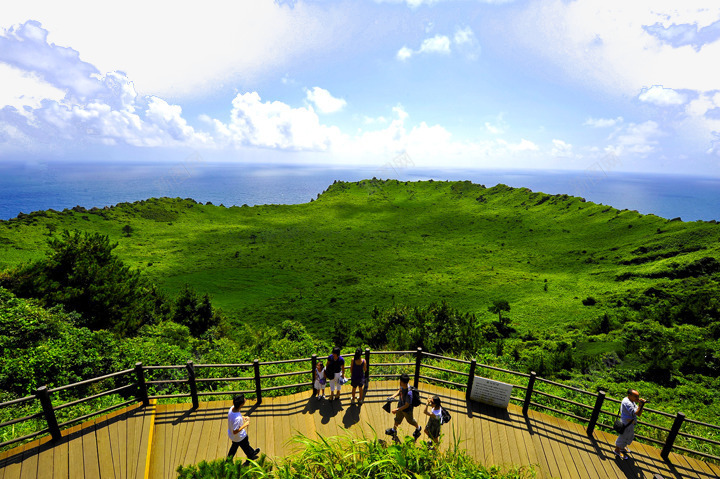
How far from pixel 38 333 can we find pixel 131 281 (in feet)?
34.5

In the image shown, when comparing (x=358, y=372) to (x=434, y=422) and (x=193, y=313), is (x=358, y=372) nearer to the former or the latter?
(x=434, y=422)

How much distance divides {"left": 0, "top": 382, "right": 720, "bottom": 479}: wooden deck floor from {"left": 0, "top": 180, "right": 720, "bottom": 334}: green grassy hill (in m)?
34.0

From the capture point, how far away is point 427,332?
24250 millimetres

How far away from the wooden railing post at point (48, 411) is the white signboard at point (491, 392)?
10.0m

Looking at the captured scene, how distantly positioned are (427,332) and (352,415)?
17.2 meters

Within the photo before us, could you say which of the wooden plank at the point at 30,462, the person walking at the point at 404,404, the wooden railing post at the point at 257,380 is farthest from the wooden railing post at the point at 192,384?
the person walking at the point at 404,404

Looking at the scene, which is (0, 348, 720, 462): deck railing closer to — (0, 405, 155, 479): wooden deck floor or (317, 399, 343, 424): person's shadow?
(0, 405, 155, 479): wooden deck floor

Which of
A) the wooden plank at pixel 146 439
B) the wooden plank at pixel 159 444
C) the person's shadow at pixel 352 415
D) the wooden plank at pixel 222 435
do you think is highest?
the wooden plank at pixel 146 439

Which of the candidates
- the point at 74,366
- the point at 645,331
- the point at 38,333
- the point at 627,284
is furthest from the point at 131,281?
the point at 627,284

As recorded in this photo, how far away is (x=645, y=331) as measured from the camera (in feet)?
88.9

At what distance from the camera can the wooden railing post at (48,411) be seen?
19.9 feet

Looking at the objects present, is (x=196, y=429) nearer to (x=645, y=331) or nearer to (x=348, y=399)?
(x=348, y=399)

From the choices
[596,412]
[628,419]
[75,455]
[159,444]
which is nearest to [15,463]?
[75,455]

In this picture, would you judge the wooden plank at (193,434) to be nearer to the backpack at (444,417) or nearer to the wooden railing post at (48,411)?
the wooden railing post at (48,411)
